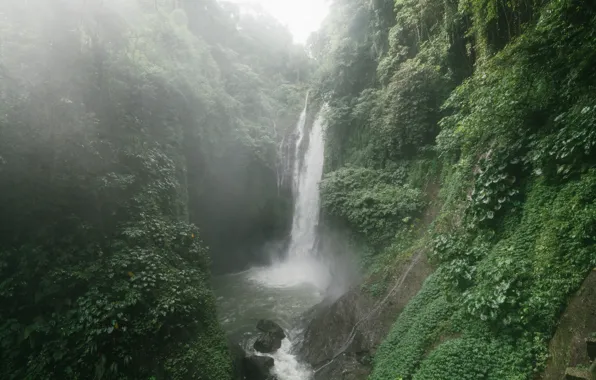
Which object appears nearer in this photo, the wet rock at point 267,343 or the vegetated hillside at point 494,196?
the vegetated hillside at point 494,196

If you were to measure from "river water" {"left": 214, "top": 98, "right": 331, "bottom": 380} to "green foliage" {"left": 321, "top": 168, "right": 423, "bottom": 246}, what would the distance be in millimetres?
1697

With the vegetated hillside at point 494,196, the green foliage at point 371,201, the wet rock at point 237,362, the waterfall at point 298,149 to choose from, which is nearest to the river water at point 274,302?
the wet rock at point 237,362

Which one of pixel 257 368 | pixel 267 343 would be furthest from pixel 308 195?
pixel 257 368

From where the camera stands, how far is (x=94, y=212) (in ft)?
26.2

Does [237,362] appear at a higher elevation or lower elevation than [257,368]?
higher

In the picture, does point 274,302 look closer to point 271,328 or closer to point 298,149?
point 271,328

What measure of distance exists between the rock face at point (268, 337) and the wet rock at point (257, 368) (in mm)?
877

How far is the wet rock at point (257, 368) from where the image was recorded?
28.0 feet

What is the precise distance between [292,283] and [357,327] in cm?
812

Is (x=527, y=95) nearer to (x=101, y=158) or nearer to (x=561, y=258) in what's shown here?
(x=561, y=258)

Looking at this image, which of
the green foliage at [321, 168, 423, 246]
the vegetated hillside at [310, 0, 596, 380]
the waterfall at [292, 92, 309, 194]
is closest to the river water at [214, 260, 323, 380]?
the vegetated hillside at [310, 0, 596, 380]

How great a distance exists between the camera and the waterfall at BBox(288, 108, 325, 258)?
57.1ft

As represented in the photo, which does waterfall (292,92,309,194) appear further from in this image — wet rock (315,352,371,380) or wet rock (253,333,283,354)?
wet rock (315,352,371,380)

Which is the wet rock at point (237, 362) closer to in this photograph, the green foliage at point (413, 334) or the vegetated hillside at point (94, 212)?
the vegetated hillside at point (94, 212)
